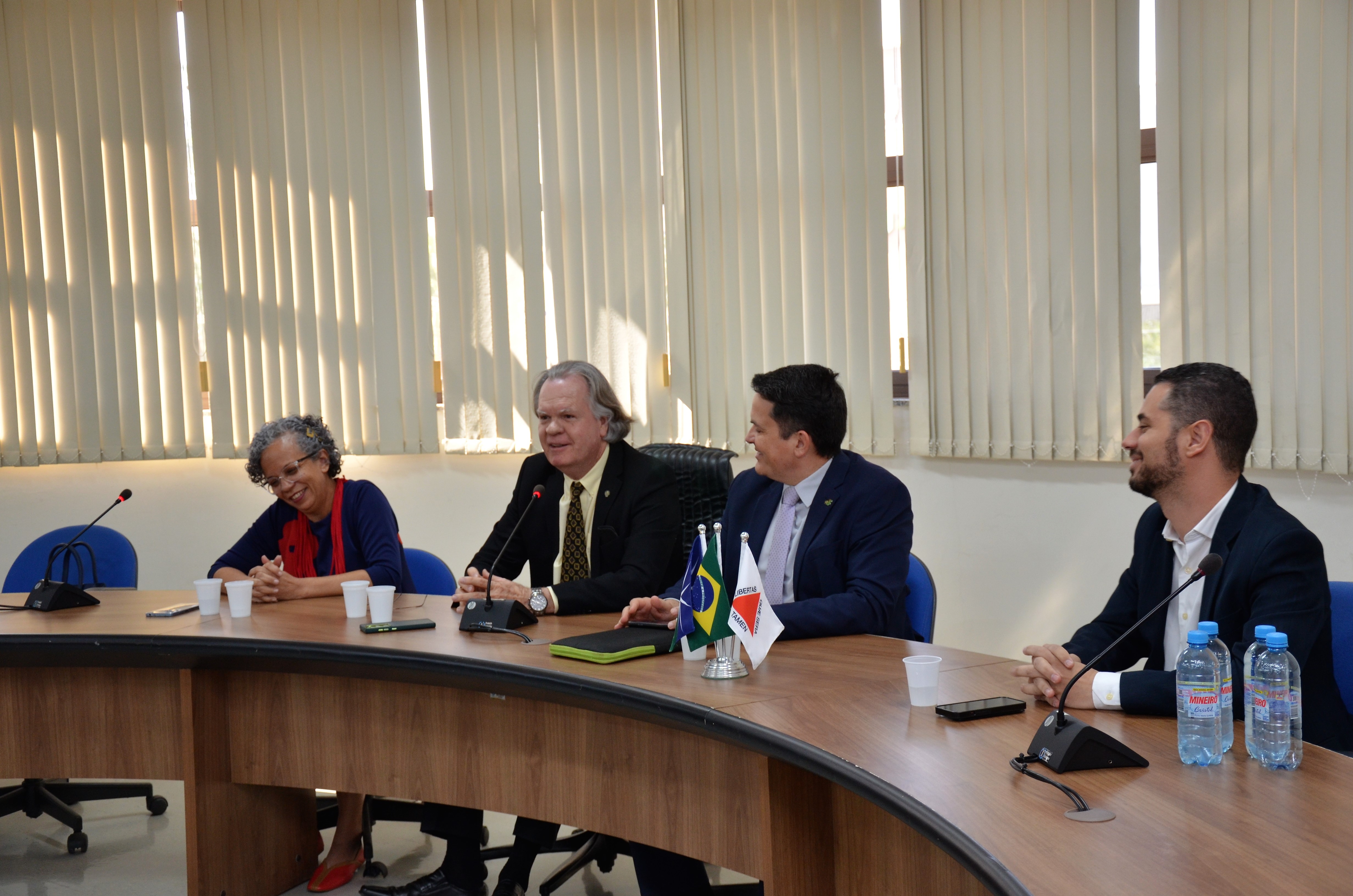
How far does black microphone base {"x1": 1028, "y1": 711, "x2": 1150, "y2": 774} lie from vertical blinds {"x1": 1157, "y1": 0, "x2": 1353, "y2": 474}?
7.82ft

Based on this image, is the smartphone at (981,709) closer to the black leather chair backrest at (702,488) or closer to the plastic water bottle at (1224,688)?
the plastic water bottle at (1224,688)

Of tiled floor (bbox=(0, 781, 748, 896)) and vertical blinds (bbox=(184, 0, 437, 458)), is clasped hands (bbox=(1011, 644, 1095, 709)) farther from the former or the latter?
vertical blinds (bbox=(184, 0, 437, 458))

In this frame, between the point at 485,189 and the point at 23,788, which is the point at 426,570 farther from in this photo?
the point at 485,189

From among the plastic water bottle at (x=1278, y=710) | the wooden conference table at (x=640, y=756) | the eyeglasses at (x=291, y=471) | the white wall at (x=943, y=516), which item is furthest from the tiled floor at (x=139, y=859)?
the plastic water bottle at (x=1278, y=710)

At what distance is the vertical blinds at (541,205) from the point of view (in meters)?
4.45

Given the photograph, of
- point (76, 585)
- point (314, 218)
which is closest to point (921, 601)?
point (76, 585)

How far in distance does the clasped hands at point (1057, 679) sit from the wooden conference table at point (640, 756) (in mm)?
49

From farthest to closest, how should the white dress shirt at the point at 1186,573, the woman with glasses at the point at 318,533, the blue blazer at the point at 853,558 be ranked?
the woman with glasses at the point at 318,533 < the blue blazer at the point at 853,558 < the white dress shirt at the point at 1186,573

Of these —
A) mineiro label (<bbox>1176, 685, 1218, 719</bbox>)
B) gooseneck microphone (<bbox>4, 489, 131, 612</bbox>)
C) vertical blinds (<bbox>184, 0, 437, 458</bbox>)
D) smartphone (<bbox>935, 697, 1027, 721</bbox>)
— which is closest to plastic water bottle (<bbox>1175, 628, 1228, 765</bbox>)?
mineiro label (<bbox>1176, 685, 1218, 719</bbox>)

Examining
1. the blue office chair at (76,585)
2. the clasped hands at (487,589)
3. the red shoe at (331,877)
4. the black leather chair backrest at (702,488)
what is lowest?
the red shoe at (331,877)

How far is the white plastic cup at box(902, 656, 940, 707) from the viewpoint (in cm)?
177

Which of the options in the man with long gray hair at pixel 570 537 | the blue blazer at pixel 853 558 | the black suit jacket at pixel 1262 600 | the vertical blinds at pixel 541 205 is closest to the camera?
the black suit jacket at pixel 1262 600

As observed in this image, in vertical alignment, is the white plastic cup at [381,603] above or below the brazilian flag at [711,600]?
below

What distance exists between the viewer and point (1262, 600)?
5.62 ft
